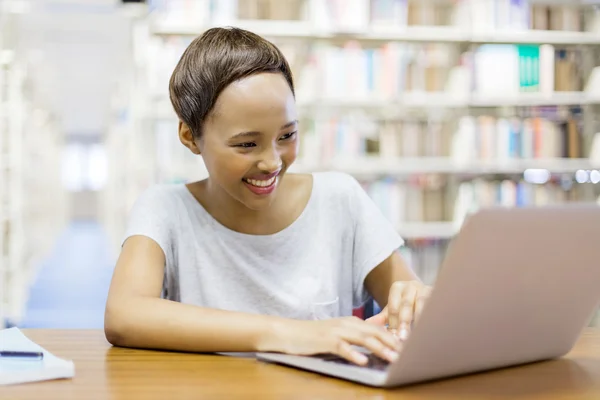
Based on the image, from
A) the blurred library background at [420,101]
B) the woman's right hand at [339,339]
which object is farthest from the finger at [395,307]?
the blurred library background at [420,101]

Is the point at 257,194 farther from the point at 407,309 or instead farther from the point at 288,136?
the point at 407,309

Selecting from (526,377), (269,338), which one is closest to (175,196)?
(269,338)

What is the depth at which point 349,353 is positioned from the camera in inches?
30.2

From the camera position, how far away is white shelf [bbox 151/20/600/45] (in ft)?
12.2

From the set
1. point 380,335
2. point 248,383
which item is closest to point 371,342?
point 380,335

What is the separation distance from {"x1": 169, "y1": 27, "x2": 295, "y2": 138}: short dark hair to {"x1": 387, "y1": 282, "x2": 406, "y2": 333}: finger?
0.39 meters

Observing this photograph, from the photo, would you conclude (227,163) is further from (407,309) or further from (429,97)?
(429,97)

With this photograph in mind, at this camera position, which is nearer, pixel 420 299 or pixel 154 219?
pixel 420 299

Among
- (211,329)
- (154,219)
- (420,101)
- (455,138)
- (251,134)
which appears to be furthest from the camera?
(455,138)

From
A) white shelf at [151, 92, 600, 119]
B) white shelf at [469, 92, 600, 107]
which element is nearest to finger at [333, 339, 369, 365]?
white shelf at [151, 92, 600, 119]

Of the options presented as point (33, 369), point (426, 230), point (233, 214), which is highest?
point (233, 214)

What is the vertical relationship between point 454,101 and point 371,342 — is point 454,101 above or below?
above

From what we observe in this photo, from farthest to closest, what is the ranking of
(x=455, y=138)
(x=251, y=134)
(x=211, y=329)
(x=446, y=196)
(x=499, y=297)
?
1. (x=446, y=196)
2. (x=455, y=138)
3. (x=251, y=134)
4. (x=211, y=329)
5. (x=499, y=297)

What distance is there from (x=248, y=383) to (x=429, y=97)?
11.1 feet
